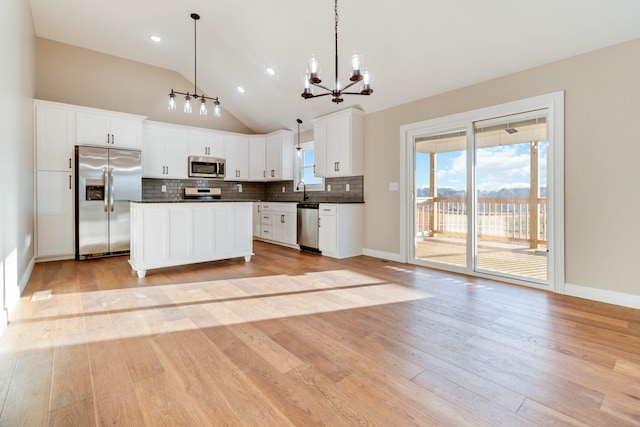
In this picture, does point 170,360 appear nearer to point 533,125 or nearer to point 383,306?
point 383,306

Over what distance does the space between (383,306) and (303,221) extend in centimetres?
312

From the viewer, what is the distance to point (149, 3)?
420 cm

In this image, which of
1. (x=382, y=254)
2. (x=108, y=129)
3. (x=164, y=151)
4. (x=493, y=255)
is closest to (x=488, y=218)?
(x=493, y=255)

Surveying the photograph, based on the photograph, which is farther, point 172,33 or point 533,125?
point 172,33

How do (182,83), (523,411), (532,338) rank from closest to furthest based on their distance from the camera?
(523,411)
(532,338)
(182,83)

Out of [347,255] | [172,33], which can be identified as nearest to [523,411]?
[347,255]

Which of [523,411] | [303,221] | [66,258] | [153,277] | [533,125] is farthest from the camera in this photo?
[303,221]

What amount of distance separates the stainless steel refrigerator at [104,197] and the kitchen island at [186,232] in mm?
1335

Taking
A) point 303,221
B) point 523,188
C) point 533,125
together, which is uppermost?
point 533,125

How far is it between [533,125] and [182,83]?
6333mm

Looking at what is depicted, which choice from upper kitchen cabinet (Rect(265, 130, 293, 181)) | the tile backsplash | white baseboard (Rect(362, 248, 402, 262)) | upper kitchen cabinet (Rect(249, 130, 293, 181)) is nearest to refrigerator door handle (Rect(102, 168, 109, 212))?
the tile backsplash

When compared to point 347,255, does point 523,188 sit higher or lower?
higher

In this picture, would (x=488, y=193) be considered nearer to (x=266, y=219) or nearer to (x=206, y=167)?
(x=266, y=219)

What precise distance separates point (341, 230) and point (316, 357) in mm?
3227
